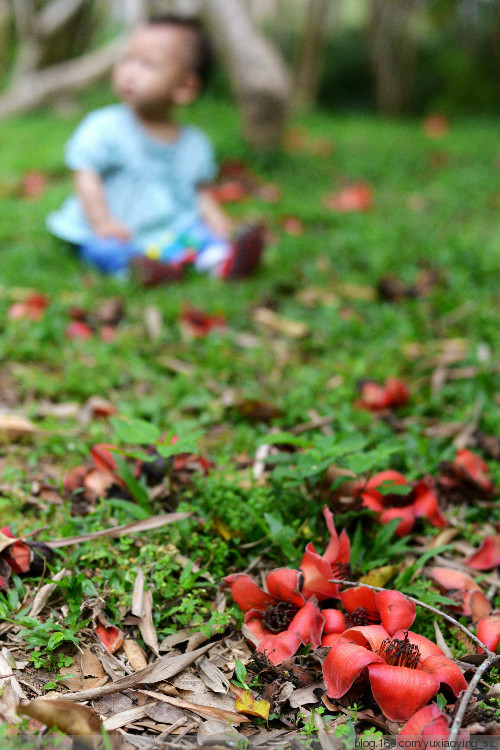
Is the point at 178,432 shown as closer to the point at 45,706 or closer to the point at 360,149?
the point at 45,706

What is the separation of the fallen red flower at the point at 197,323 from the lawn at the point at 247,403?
0.13ft

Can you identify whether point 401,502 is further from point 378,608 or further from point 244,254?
point 244,254

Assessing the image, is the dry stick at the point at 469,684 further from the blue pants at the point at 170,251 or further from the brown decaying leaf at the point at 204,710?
the blue pants at the point at 170,251

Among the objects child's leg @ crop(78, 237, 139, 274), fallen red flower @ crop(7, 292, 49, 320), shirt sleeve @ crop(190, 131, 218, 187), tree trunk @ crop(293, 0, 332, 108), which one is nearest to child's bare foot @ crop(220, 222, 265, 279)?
child's leg @ crop(78, 237, 139, 274)

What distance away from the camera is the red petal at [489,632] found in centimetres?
135

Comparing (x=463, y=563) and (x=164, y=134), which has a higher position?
(x=164, y=134)

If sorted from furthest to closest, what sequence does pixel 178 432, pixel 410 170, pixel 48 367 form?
pixel 410 170, pixel 48 367, pixel 178 432

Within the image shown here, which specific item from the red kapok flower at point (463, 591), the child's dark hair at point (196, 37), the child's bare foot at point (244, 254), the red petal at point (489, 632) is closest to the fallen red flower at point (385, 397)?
the red kapok flower at point (463, 591)

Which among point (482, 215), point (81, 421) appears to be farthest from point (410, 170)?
point (81, 421)

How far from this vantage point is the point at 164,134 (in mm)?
3783

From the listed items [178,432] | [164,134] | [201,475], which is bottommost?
[201,475]

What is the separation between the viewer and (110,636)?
4.49 ft

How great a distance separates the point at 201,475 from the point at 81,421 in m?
0.54

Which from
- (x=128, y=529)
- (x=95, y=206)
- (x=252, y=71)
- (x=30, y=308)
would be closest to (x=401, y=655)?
(x=128, y=529)
